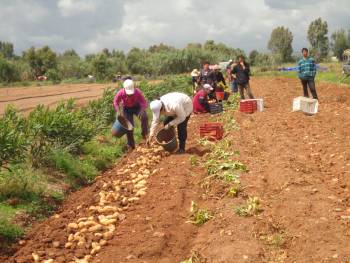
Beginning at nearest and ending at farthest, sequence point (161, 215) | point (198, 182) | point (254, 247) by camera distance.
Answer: point (254, 247) < point (161, 215) < point (198, 182)

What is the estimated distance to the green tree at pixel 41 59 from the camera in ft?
189

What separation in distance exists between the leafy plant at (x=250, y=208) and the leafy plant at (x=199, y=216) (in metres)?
0.39

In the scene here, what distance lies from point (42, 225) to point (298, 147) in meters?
5.07

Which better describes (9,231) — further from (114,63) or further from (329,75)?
(114,63)

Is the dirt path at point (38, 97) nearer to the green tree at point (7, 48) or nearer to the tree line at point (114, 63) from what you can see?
the tree line at point (114, 63)

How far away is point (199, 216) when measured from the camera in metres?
5.71

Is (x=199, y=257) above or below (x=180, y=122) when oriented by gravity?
below

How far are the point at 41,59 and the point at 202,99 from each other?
48526 millimetres

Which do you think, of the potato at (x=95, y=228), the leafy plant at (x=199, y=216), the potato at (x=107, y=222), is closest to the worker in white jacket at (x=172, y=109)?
the leafy plant at (x=199, y=216)

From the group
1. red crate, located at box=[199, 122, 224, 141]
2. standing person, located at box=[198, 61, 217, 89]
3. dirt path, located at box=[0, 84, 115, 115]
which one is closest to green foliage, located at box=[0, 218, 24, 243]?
red crate, located at box=[199, 122, 224, 141]

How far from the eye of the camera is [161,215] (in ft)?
19.4

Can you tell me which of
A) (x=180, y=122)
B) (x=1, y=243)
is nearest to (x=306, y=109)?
(x=180, y=122)

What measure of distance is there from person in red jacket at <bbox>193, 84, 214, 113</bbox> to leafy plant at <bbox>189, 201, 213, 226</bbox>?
8.12 meters

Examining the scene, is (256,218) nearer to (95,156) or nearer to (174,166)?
(174,166)
